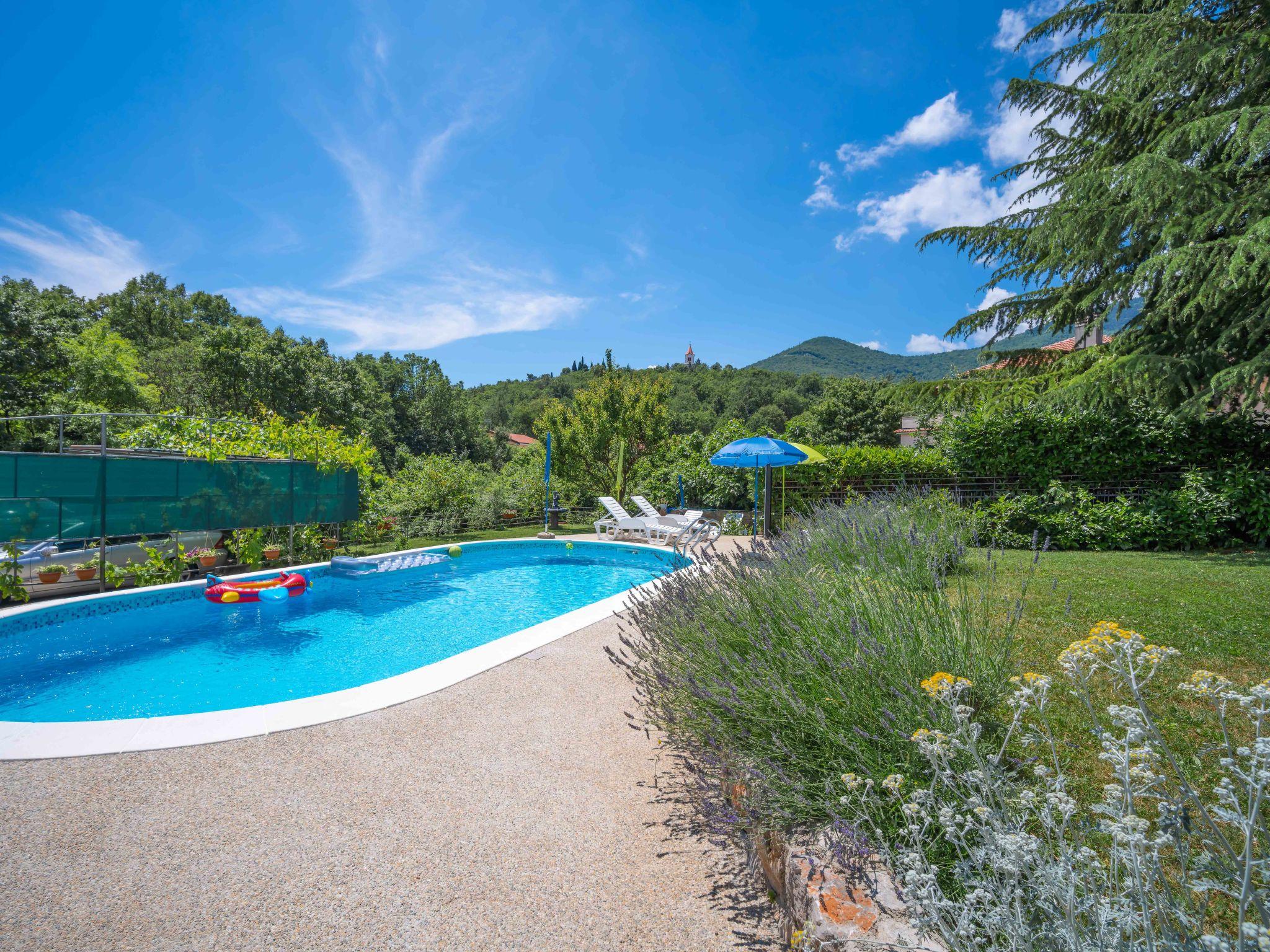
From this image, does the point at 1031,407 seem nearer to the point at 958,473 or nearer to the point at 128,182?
the point at 958,473

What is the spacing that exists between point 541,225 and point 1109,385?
12503 mm

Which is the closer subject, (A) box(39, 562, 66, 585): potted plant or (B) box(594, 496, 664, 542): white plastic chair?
(A) box(39, 562, 66, 585): potted plant

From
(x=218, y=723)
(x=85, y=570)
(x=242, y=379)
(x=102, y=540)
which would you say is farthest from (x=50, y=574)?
(x=242, y=379)

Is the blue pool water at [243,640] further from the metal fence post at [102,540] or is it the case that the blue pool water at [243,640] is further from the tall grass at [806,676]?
the tall grass at [806,676]

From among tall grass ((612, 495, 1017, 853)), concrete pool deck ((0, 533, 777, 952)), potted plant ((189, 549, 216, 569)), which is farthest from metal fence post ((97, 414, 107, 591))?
tall grass ((612, 495, 1017, 853))

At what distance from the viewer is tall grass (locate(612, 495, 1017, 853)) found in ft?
6.24

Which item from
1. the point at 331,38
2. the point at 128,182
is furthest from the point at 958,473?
the point at 128,182

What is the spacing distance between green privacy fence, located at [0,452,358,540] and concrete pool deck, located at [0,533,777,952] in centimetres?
602

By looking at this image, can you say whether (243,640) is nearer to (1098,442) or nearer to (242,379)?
(1098,442)

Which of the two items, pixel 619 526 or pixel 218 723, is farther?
pixel 619 526

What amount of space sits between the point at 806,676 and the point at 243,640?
7.47 m

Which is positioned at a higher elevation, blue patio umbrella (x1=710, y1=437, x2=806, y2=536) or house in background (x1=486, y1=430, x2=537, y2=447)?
house in background (x1=486, y1=430, x2=537, y2=447)

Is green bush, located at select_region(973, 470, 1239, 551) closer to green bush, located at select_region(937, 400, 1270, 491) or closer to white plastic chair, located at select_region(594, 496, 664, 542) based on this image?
green bush, located at select_region(937, 400, 1270, 491)

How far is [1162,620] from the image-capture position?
13.1 feet
